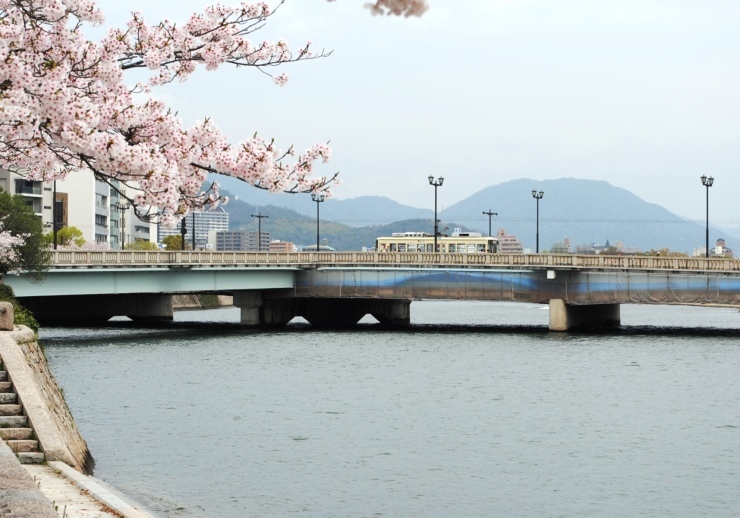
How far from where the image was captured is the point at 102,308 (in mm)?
118438

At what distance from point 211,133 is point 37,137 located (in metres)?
4.08

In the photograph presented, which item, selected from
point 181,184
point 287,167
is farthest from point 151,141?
point 287,167

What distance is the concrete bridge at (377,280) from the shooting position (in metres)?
91.0

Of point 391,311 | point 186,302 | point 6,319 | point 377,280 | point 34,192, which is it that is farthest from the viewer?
point 34,192

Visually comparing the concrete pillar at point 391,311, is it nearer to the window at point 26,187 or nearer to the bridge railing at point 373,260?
the bridge railing at point 373,260

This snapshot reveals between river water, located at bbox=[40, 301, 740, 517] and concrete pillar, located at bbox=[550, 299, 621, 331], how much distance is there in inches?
593

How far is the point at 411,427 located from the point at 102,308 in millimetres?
80887

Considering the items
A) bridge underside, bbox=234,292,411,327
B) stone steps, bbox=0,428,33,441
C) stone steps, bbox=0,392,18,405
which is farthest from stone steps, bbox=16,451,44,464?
bridge underside, bbox=234,292,411,327

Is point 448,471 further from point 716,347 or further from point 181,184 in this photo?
point 716,347

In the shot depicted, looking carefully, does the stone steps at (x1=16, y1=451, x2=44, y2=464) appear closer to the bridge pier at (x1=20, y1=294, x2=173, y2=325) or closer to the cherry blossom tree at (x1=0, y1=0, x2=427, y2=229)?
the cherry blossom tree at (x1=0, y1=0, x2=427, y2=229)

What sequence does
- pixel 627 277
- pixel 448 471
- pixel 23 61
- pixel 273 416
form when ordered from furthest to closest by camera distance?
pixel 627 277
pixel 273 416
pixel 448 471
pixel 23 61

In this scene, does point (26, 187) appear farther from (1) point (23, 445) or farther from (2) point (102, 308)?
(1) point (23, 445)

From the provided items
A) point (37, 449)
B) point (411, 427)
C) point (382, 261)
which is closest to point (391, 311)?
point (382, 261)

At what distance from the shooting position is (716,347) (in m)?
83.8
